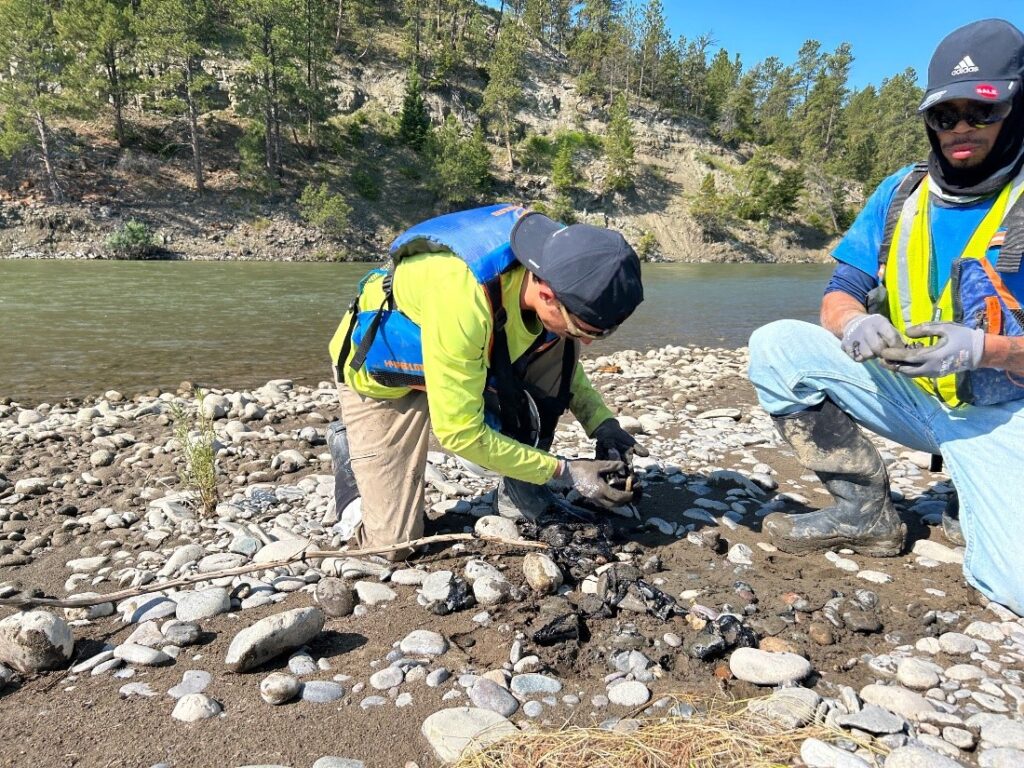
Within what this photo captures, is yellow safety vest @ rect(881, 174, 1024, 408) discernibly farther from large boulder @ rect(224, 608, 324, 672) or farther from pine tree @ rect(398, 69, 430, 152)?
pine tree @ rect(398, 69, 430, 152)

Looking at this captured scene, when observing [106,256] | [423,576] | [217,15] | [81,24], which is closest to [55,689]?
[423,576]

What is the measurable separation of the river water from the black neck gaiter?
23.9 ft

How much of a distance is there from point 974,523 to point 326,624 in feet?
9.05

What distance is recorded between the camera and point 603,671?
2.25 m

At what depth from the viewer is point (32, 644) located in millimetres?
2199

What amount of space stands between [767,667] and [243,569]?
2228mm

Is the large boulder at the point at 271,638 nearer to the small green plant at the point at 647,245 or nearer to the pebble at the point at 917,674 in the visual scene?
the pebble at the point at 917,674

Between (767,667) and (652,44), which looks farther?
(652,44)

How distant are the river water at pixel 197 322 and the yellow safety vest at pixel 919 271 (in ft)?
23.2

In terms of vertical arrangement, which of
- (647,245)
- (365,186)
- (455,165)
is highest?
(455,165)

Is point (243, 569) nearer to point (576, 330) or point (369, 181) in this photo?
point (576, 330)

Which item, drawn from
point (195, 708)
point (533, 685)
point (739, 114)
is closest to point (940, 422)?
point (533, 685)

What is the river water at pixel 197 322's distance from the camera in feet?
27.3

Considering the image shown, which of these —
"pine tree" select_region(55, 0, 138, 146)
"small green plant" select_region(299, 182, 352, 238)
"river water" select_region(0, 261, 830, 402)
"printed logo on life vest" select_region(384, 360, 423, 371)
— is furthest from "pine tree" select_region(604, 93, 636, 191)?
"printed logo on life vest" select_region(384, 360, 423, 371)
